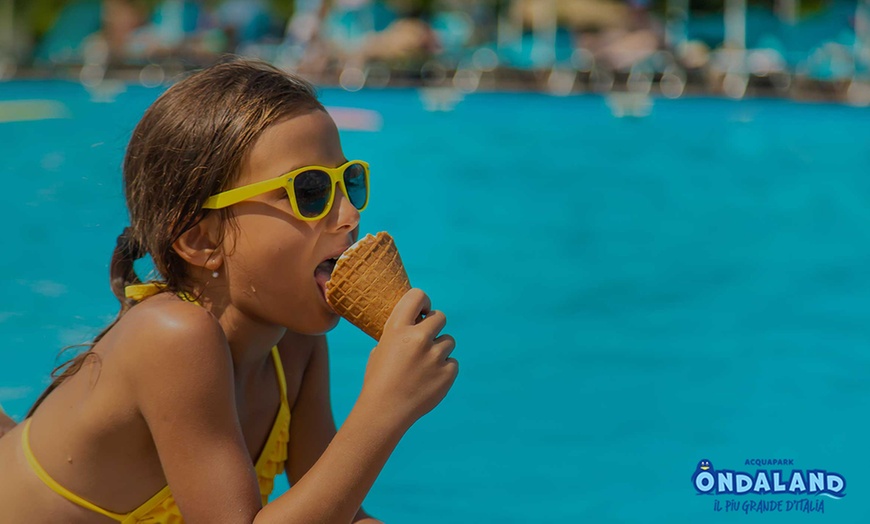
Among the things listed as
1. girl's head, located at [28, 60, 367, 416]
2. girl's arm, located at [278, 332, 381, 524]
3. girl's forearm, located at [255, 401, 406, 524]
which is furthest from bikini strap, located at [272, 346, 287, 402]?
girl's forearm, located at [255, 401, 406, 524]

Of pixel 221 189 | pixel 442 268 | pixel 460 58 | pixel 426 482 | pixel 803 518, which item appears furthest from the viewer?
pixel 460 58

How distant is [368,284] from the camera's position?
196cm

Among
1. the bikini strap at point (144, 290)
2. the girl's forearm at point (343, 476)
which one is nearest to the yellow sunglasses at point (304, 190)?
the bikini strap at point (144, 290)

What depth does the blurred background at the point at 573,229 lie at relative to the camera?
171 inches

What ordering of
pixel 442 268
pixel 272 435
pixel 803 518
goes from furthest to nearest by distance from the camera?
pixel 442 268 < pixel 803 518 < pixel 272 435

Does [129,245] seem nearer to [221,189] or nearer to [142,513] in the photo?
[221,189]

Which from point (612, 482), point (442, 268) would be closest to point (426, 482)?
point (612, 482)

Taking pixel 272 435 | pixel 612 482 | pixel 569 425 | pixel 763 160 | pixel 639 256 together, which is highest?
pixel 763 160

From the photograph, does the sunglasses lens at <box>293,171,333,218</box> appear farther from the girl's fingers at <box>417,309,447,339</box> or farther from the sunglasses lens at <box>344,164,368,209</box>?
the girl's fingers at <box>417,309,447,339</box>

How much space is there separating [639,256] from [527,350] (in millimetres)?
2498

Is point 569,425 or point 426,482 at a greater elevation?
point 569,425

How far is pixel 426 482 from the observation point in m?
4.11

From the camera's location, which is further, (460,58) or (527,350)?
(460,58)

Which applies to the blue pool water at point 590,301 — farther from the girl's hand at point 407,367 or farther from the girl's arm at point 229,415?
the girl's hand at point 407,367
